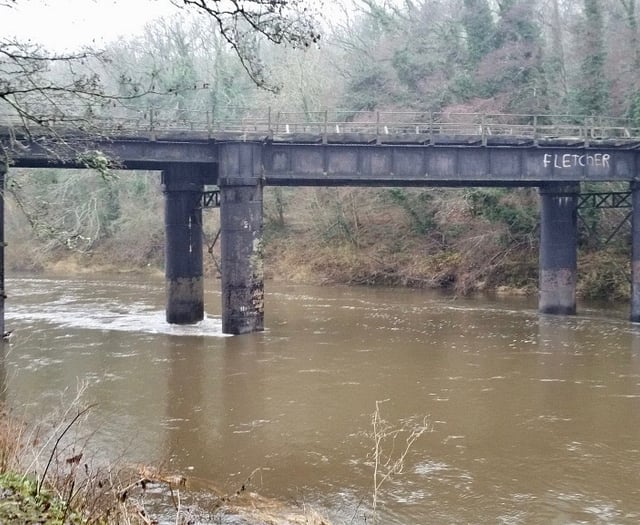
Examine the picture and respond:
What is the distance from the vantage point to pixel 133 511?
727 centimetres

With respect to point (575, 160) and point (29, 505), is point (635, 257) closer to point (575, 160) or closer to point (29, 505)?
point (575, 160)

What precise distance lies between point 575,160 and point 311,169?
10343 mm

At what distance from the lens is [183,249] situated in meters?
28.5

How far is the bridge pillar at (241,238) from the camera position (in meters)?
→ 24.7

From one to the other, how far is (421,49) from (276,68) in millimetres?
11230

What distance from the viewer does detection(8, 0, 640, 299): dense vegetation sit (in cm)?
3909

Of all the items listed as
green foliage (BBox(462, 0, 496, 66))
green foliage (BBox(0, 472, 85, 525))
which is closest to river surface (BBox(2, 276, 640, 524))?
green foliage (BBox(0, 472, 85, 525))

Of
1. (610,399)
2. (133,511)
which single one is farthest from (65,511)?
(610,399)

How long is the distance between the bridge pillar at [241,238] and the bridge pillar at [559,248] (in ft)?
42.2

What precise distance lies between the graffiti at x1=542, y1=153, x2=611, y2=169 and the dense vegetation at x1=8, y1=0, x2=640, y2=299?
8135 mm

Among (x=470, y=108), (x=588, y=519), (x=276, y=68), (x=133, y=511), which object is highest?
(x=276, y=68)

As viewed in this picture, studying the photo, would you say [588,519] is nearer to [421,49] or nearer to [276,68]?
[421,49]

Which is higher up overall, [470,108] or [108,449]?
[470,108]

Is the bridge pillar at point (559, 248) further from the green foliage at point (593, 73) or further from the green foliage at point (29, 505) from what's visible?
the green foliage at point (29, 505)
